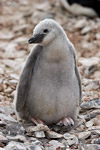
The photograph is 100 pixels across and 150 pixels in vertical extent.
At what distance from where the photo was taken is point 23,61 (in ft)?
18.9

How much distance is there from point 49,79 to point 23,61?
2320 mm

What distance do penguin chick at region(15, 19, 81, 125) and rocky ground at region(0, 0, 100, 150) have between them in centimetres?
15

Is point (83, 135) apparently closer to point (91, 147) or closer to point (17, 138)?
point (91, 147)

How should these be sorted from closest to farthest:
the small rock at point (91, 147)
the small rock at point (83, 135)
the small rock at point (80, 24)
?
1. the small rock at point (91, 147)
2. the small rock at point (83, 135)
3. the small rock at point (80, 24)

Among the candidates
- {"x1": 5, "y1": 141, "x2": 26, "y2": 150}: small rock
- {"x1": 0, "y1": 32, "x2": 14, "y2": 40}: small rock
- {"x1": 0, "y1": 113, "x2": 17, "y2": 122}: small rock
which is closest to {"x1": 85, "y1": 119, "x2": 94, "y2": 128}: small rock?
{"x1": 0, "y1": 113, "x2": 17, "y2": 122}: small rock

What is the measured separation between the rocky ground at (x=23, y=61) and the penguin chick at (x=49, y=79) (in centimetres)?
15

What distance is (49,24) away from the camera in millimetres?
3354

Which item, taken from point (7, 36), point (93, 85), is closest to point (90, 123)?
point (93, 85)

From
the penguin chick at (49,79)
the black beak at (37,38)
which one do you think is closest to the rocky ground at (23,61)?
the penguin chick at (49,79)

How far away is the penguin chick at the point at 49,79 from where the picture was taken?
133 inches

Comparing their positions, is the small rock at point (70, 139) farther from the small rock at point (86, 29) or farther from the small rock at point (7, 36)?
the small rock at point (86, 29)

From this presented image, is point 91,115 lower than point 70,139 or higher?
lower

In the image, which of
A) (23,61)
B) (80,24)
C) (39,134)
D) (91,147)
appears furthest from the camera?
(80,24)

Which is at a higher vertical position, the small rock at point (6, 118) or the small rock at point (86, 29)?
the small rock at point (6, 118)
